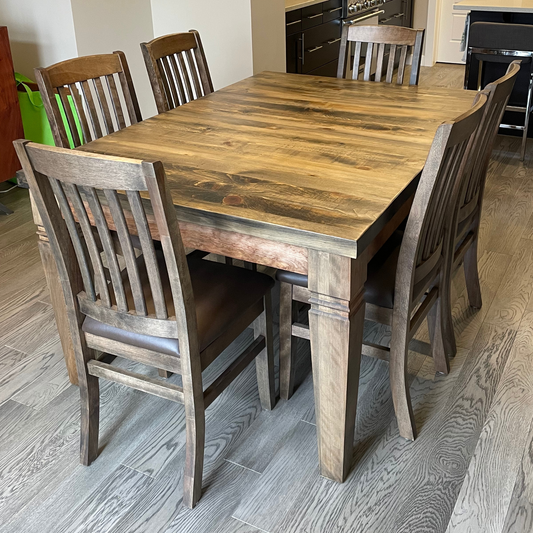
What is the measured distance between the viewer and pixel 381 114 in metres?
2.23

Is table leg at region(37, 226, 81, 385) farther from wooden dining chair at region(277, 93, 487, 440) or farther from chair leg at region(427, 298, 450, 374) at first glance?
chair leg at region(427, 298, 450, 374)

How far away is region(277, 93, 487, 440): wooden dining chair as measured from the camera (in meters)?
1.46

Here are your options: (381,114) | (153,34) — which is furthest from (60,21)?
(381,114)

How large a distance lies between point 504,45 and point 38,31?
293 cm

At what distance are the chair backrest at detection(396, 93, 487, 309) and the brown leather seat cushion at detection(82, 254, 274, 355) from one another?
41cm

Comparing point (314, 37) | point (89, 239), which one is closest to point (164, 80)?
point (89, 239)

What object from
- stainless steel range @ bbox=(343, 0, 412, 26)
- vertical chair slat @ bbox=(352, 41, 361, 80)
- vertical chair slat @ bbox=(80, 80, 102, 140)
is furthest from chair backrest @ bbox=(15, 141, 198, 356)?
stainless steel range @ bbox=(343, 0, 412, 26)

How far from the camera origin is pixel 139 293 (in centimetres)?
144

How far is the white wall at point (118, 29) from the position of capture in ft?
12.0

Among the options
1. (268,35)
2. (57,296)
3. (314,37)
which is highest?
(268,35)

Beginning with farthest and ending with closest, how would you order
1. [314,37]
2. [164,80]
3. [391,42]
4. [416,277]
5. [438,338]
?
1. [314,37]
2. [391,42]
3. [164,80]
4. [438,338]
5. [416,277]

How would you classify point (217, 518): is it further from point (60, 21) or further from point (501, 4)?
point (501, 4)

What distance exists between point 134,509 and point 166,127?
1.26 metres

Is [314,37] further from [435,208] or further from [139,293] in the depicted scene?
[139,293]
